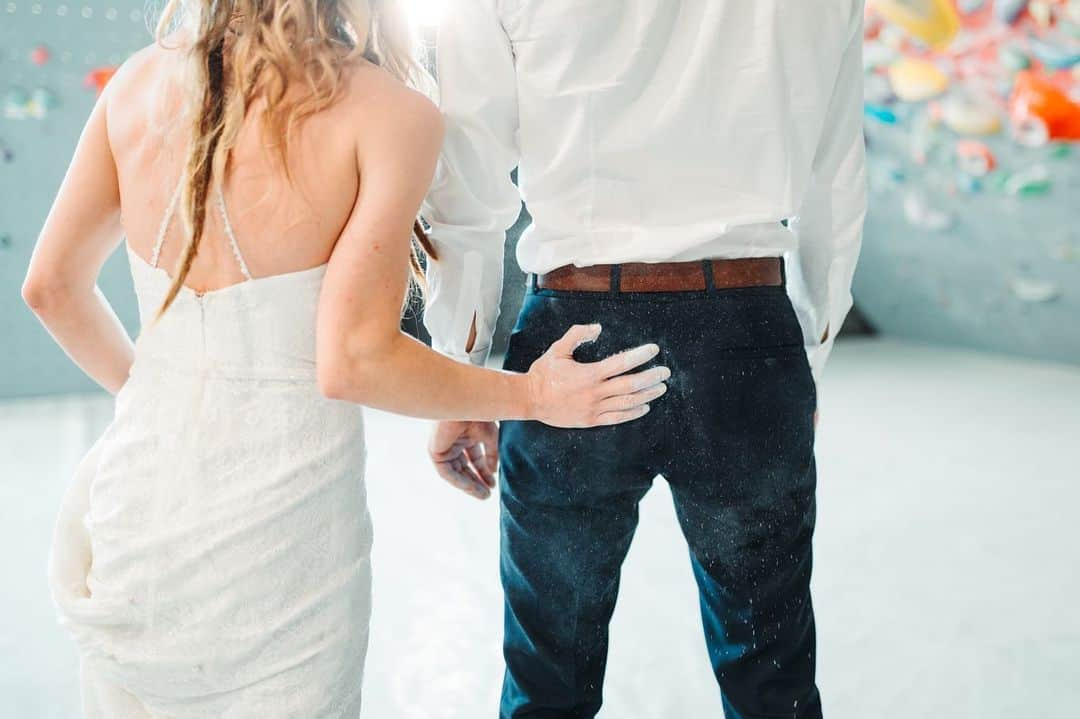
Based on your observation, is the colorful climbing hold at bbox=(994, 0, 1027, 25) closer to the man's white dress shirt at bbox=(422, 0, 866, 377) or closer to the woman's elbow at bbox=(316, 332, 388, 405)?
the man's white dress shirt at bbox=(422, 0, 866, 377)

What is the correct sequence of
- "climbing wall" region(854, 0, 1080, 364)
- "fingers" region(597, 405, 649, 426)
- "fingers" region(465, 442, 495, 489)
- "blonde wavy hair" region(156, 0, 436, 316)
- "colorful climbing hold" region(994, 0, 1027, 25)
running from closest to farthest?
"blonde wavy hair" region(156, 0, 436, 316)
"fingers" region(597, 405, 649, 426)
"fingers" region(465, 442, 495, 489)
"colorful climbing hold" region(994, 0, 1027, 25)
"climbing wall" region(854, 0, 1080, 364)

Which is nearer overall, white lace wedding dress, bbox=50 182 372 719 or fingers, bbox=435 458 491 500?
white lace wedding dress, bbox=50 182 372 719

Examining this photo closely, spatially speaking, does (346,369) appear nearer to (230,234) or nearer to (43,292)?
(230,234)

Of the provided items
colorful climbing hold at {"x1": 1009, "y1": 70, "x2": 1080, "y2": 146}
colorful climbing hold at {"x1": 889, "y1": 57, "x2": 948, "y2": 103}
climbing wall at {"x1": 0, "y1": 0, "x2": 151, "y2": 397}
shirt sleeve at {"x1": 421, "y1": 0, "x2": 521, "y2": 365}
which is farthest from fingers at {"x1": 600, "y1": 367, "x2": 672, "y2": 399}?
climbing wall at {"x1": 0, "y1": 0, "x2": 151, "y2": 397}

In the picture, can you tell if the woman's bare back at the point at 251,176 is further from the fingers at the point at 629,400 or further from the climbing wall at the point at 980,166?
the climbing wall at the point at 980,166

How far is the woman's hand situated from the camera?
1.15 meters

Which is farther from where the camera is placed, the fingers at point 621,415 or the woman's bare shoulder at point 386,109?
the fingers at point 621,415

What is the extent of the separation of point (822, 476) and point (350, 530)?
8.56ft

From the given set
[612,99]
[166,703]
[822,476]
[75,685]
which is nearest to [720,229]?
[612,99]

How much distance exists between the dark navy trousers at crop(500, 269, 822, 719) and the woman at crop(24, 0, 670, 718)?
20 cm

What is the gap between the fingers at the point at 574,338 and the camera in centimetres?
116

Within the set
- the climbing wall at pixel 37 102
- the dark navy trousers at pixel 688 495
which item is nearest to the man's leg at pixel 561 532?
the dark navy trousers at pixel 688 495

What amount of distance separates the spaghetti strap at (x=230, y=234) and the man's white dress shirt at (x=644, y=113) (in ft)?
1.15

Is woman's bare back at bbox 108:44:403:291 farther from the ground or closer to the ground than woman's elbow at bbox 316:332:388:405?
farther from the ground
